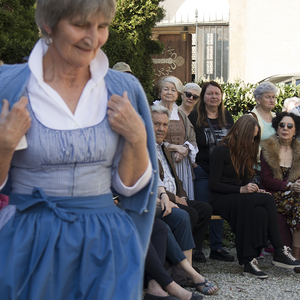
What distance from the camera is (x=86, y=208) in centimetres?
165

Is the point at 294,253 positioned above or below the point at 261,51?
below

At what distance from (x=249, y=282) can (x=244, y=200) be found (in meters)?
0.84

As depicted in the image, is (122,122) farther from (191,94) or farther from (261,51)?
(261,51)

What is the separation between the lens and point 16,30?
6906 millimetres

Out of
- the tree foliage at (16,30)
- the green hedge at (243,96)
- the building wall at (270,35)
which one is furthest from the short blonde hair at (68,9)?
the building wall at (270,35)

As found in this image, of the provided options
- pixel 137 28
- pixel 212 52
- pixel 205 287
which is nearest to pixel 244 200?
pixel 205 287

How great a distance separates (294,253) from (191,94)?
2.36 m

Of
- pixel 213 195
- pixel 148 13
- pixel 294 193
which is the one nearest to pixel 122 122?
pixel 213 195

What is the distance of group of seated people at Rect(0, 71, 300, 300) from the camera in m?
4.49

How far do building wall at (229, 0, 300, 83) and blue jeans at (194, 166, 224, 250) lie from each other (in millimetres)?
8942

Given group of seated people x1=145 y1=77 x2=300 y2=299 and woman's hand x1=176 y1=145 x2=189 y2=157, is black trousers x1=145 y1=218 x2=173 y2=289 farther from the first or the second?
woman's hand x1=176 y1=145 x2=189 y2=157

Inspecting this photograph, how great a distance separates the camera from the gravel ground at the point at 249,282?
14.2 ft

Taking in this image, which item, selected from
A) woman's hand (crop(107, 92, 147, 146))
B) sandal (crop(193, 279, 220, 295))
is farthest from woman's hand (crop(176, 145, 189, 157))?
woman's hand (crop(107, 92, 147, 146))

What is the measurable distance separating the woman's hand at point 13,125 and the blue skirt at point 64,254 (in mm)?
199
